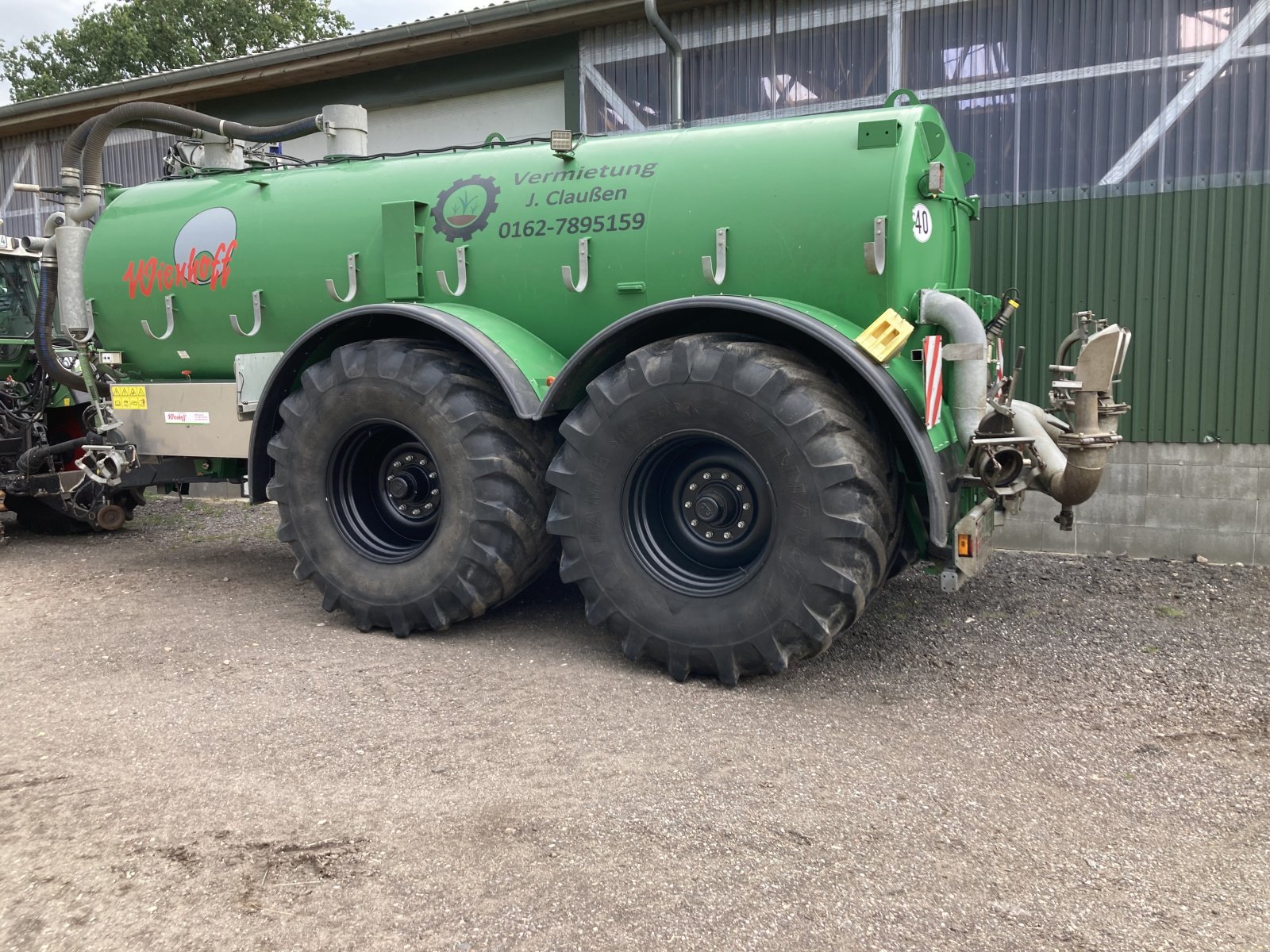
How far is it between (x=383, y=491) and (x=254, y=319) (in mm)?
1281

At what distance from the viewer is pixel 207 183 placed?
19.6 feet

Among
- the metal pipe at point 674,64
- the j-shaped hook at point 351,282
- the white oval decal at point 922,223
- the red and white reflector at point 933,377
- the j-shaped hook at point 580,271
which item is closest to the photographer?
the red and white reflector at point 933,377

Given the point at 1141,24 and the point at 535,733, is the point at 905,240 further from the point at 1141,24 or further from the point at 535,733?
the point at 1141,24

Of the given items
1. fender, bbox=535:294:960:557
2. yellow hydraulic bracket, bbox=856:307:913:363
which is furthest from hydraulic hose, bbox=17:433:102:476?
yellow hydraulic bracket, bbox=856:307:913:363

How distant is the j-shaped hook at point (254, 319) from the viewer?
219 inches

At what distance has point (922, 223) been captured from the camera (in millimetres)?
4320

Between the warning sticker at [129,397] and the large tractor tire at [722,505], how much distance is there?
10.6 feet

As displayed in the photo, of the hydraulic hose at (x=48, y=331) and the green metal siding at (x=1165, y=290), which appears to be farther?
the hydraulic hose at (x=48, y=331)

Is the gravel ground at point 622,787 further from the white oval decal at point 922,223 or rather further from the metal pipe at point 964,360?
the white oval decal at point 922,223

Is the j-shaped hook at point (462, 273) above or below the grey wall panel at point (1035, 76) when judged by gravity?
below

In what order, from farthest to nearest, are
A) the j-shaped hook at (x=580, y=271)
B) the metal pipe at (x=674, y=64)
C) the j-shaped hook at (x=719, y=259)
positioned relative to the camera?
the metal pipe at (x=674, y=64) < the j-shaped hook at (x=580, y=271) < the j-shaped hook at (x=719, y=259)

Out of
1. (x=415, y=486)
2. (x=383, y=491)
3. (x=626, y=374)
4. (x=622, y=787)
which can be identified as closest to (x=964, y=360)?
(x=626, y=374)

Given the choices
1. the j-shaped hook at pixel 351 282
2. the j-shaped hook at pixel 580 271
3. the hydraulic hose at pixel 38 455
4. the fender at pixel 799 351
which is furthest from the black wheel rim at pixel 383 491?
the hydraulic hose at pixel 38 455

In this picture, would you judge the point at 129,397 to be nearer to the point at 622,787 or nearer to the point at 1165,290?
the point at 622,787
